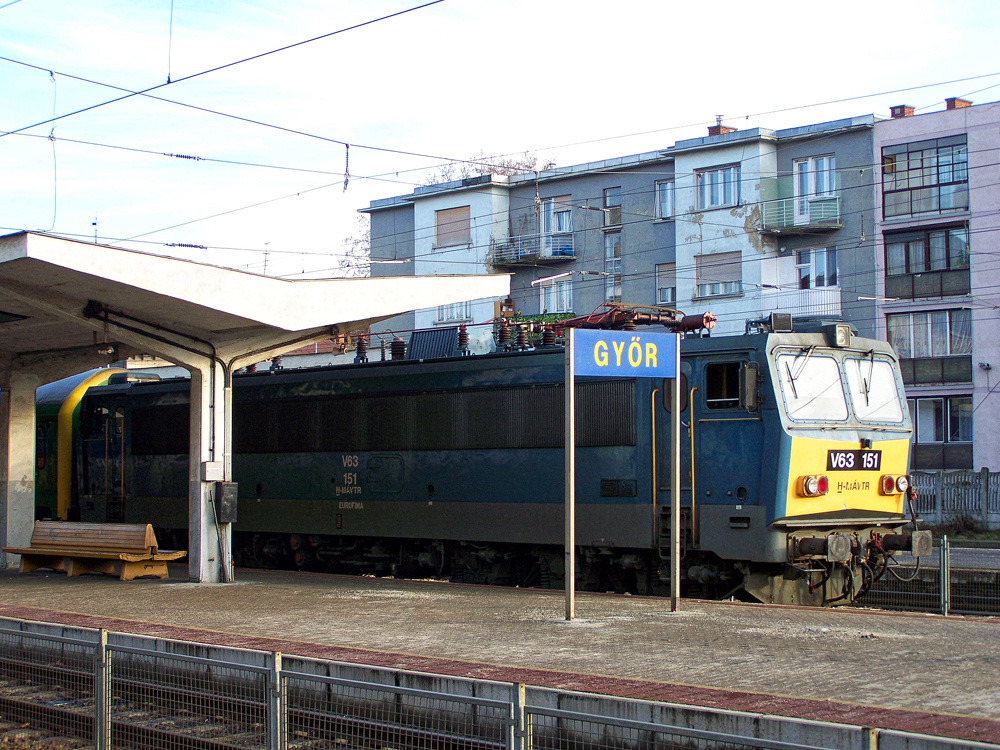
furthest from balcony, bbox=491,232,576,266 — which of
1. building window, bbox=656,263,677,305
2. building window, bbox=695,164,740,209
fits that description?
building window, bbox=695,164,740,209

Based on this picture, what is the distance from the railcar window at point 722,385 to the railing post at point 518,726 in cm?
786

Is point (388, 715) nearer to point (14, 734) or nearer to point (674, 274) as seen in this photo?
point (14, 734)

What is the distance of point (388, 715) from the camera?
6445 mm

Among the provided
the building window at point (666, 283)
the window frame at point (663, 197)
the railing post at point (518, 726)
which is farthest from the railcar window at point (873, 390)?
the window frame at point (663, 197)

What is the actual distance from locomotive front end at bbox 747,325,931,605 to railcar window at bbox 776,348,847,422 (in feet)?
0.04

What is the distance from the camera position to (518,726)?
5555mm

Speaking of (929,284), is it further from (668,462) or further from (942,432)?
(668,462)

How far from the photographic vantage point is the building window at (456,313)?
44.1 m

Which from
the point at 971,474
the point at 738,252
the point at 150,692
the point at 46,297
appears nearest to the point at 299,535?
the point at 46,297

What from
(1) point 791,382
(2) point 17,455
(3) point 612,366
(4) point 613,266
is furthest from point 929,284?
(2) point 17,455

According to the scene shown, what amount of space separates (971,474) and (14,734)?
25517mm

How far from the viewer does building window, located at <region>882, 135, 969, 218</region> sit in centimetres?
3319

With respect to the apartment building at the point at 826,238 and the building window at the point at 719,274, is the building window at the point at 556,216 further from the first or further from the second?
the building window at the point at 719,274

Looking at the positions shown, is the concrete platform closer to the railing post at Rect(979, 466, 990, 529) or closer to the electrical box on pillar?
the electrical box on pillar
